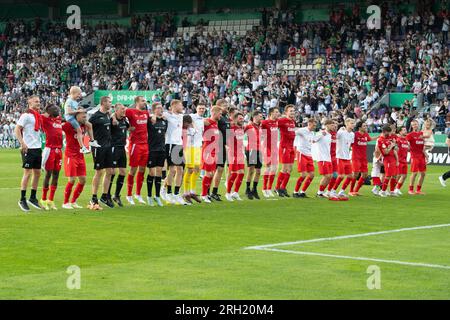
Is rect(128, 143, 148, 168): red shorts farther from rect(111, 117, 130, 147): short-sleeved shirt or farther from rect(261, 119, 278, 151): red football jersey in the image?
rect(261, 119, 278, 151): red football jersey

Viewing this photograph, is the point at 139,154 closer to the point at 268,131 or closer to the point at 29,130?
the point at 29,130

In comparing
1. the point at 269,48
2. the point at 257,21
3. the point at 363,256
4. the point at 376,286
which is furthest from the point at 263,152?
the point at 257,21

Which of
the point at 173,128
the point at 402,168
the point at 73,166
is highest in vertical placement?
the point at 173,128

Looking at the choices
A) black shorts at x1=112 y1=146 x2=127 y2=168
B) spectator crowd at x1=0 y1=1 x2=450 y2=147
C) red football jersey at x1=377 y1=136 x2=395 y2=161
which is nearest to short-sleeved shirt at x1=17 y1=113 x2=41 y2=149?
black shorts at x1=112 y1=146 x2=127 y2=168

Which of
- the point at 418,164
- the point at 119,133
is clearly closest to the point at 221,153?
the point at 119,133

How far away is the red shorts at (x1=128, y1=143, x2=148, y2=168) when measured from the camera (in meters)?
19.0

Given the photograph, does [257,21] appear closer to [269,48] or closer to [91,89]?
[269,48]

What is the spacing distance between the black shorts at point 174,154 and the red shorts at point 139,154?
77 cm

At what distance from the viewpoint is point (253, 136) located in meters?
21.8

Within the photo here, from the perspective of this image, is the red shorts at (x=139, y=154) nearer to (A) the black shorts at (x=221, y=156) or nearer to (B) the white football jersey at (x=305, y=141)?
(A) the black shorts at (x=221, y=156)

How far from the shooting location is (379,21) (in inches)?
1893

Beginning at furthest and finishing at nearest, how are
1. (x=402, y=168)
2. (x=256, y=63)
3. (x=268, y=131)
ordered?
(x=256, y=63) < (x=402, y=168) < (x=268, y=131)

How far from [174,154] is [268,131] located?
3218 millimetres

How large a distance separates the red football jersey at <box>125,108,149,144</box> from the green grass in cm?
166
